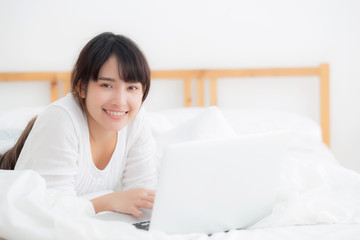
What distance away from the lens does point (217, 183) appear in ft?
2.42

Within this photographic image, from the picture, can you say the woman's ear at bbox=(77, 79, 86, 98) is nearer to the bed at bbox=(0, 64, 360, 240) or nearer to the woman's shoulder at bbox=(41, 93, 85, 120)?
the woman's shoulder at bbox=(41, 93, 85, 120)

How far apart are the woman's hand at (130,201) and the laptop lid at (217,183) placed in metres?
0.12

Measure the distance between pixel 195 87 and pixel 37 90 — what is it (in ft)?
2.93

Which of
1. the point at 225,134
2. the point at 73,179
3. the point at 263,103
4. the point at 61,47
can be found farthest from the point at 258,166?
the point at 61,47

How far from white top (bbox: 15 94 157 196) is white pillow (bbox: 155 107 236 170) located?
16 centimetres

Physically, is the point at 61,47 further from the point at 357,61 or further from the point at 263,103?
the point at 357,61

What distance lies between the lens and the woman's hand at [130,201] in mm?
842

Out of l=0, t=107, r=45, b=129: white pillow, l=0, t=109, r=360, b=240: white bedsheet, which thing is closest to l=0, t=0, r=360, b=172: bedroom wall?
l=0, t=107, r=45, b=129: white pillow

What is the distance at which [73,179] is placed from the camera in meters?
1.02

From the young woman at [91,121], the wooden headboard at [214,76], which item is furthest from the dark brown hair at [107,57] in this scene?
the wooden headboard at [214,76]

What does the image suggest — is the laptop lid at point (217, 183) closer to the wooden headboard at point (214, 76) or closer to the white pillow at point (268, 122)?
the white pillow at point (268, 122)

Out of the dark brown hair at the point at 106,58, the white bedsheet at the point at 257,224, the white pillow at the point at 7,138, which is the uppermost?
the dark brown hair at the point at 106,58

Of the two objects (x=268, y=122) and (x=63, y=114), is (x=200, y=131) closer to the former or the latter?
(x=63, y=114)

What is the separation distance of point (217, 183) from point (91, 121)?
1.57 ft
